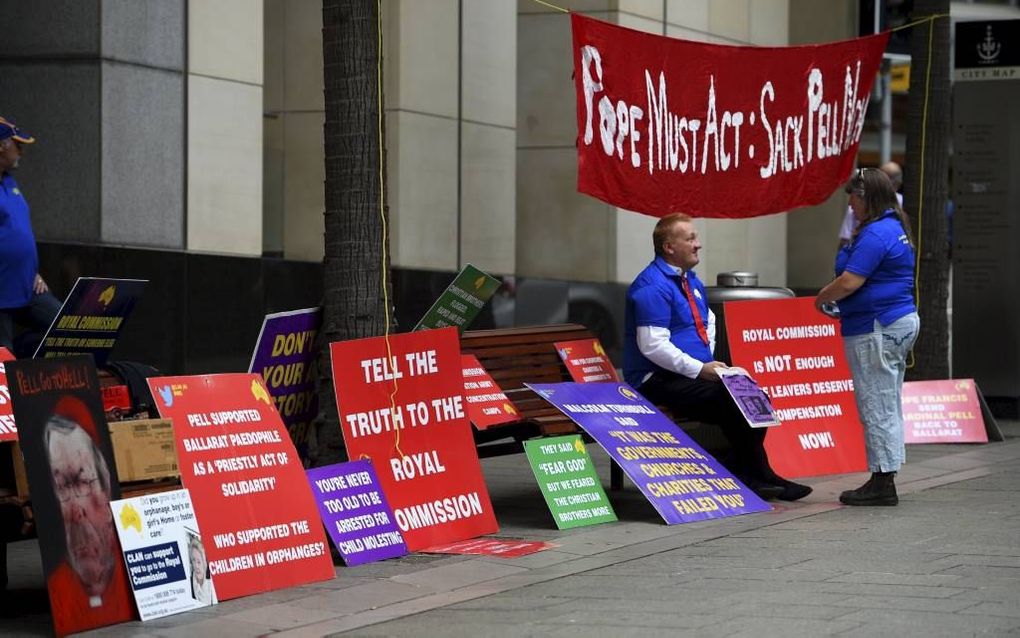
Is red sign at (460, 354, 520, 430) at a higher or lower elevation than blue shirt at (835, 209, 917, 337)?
lower

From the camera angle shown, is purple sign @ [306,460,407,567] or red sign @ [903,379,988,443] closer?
purple sign @ [306,460,407,567]

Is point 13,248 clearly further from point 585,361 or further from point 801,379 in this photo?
point 801,379

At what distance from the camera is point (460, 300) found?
9039 millimetres

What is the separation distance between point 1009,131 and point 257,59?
646cm

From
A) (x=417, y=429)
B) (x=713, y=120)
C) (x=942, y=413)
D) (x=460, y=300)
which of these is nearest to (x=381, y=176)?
(x=460, y=300)

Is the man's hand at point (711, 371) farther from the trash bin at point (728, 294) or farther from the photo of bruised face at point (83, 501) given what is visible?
the photo of bruised face at point (83, 501)

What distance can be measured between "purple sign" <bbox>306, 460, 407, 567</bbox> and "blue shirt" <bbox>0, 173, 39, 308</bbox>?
196 cm

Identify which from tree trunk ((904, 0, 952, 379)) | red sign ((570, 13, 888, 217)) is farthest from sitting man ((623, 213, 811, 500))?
tree trunk ((904, 0, 952, 379))

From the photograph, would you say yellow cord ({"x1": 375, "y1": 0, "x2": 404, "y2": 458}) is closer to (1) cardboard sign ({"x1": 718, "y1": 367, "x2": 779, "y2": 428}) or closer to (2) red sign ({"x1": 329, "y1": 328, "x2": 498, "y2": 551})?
(2) red sign ({"x1": 329, "y1": 328, "x2": 498, "y2": 551})

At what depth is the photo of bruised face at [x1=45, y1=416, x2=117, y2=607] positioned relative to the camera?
242 inches

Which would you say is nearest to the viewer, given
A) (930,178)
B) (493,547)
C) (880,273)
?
(493,547)

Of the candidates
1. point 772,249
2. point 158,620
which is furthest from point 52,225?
point 772,249

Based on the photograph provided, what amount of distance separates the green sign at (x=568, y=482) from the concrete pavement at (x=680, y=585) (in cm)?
13

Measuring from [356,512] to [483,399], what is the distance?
1.63 metres
